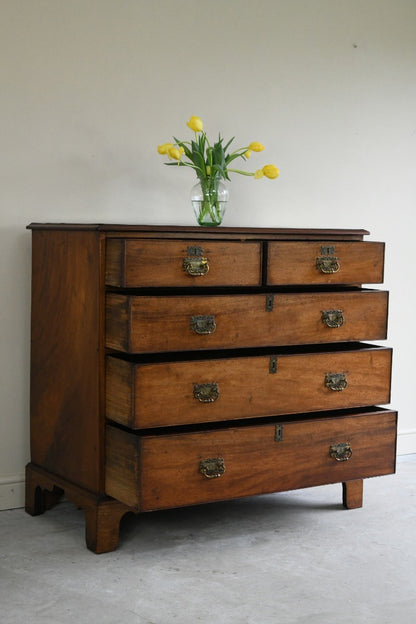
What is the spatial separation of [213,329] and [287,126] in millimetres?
1145

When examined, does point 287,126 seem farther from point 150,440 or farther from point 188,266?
point 150,440

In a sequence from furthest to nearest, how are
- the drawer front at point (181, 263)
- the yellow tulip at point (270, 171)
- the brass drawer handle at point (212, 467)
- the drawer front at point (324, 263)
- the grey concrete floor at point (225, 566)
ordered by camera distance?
the yellow tulip at point (270, 171), the drawer front at point (324, 263), the brass drawer handle at point (212, 467), the drawer front at point (181, 263), the grey concrete floor at point (225, 566)

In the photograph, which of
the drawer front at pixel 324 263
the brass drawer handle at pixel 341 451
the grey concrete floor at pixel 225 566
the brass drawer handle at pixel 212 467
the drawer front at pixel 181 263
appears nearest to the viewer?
the grey concrete floor at pixel 225 566

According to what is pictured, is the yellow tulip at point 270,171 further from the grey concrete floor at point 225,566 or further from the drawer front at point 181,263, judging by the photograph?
the grey concrete floor at point 225,566

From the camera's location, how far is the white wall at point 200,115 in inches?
113

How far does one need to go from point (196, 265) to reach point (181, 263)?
0.04 meters

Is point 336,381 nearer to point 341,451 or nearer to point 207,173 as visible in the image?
point 341,451

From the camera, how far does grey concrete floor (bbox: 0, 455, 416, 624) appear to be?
216cm

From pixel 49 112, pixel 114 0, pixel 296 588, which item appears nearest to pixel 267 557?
A: pixel 296 588

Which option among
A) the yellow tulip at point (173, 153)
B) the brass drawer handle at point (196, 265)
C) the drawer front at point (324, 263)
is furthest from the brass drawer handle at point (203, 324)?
the yellow tulip at point (173, 153)

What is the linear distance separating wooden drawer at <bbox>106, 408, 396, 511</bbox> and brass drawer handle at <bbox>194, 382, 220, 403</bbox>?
90mm

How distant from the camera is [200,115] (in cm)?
317

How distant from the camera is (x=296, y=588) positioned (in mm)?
2299

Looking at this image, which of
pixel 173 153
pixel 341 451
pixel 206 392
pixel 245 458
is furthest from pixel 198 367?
pixel 173 153
